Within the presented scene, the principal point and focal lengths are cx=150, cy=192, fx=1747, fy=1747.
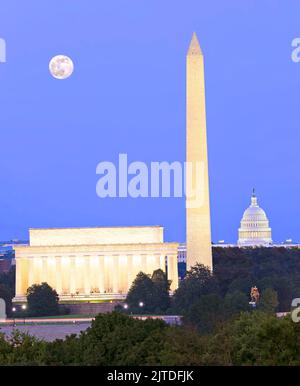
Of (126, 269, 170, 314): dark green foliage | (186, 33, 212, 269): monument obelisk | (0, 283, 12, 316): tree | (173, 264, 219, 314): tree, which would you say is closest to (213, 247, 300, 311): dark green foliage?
(173, 264, 219, 314): tree

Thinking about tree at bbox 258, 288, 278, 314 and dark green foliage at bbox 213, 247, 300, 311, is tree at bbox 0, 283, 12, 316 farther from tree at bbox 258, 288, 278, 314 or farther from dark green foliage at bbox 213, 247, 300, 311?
tree at bbox 258, 288, 278, 314

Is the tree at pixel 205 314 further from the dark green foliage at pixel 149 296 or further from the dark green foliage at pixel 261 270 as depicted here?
the dark green foliage at pixel 149 296

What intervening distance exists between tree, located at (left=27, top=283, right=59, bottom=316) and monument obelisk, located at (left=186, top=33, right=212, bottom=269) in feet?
42.2

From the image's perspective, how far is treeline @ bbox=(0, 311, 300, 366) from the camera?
5056 centimetres

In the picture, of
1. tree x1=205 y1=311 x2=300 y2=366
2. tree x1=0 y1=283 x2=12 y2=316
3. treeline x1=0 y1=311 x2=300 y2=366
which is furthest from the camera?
tree x1=0 y1=283 x2=12 y2=316

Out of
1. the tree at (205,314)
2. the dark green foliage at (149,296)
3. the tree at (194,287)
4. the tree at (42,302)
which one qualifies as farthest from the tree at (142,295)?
the tree at (205,314)

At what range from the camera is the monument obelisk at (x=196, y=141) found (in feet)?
378

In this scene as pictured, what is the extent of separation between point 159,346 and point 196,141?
6051 centimetres

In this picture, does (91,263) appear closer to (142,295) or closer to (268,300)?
(142,295)

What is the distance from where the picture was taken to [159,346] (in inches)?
2253

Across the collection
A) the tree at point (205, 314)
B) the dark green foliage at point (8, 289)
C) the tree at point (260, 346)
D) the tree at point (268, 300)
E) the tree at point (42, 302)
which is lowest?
the tree at point (260, 346)

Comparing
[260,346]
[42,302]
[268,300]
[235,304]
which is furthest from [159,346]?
[42,302]

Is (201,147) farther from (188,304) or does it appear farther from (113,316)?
(113,316)

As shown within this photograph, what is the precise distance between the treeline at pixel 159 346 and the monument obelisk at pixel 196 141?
178ft
